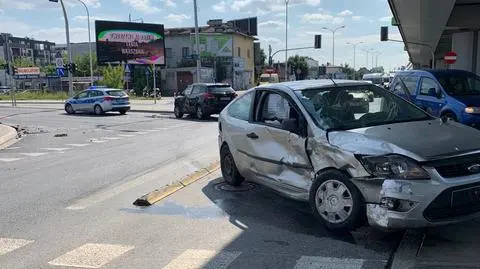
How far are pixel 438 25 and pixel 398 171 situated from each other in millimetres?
22770

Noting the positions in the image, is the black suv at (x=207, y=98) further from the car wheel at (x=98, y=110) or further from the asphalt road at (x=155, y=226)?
the asphalt road at (x=155, y=226)

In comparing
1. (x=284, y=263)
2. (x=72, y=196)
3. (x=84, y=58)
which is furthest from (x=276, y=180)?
(x=84, y=58)

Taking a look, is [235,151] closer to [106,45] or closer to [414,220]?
[414,220]

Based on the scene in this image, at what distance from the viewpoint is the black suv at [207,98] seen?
22.5 m

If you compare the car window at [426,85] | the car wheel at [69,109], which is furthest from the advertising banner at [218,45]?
the car window at [426,85]

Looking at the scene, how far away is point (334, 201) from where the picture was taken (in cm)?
538

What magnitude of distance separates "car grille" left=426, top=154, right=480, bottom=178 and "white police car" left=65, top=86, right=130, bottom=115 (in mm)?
24619

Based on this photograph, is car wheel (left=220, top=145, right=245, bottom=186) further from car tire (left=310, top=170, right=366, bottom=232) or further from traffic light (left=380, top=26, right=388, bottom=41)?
traffic light (left=380, top=26, right=388, bottom=41)

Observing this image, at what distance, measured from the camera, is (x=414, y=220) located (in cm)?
475

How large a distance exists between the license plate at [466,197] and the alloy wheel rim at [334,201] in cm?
95

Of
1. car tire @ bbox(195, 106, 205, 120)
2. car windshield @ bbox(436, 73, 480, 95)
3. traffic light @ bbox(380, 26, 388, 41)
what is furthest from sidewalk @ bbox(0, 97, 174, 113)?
car windshield @ bbox(436, 73, 480, 95)

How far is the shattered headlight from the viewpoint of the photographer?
472 centimetres

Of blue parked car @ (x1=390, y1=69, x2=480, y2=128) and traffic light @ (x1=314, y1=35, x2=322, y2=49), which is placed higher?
traffic light @ (x1=314, y1=35, x2=322, y2=49)

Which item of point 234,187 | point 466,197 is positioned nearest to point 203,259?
point 466,197
